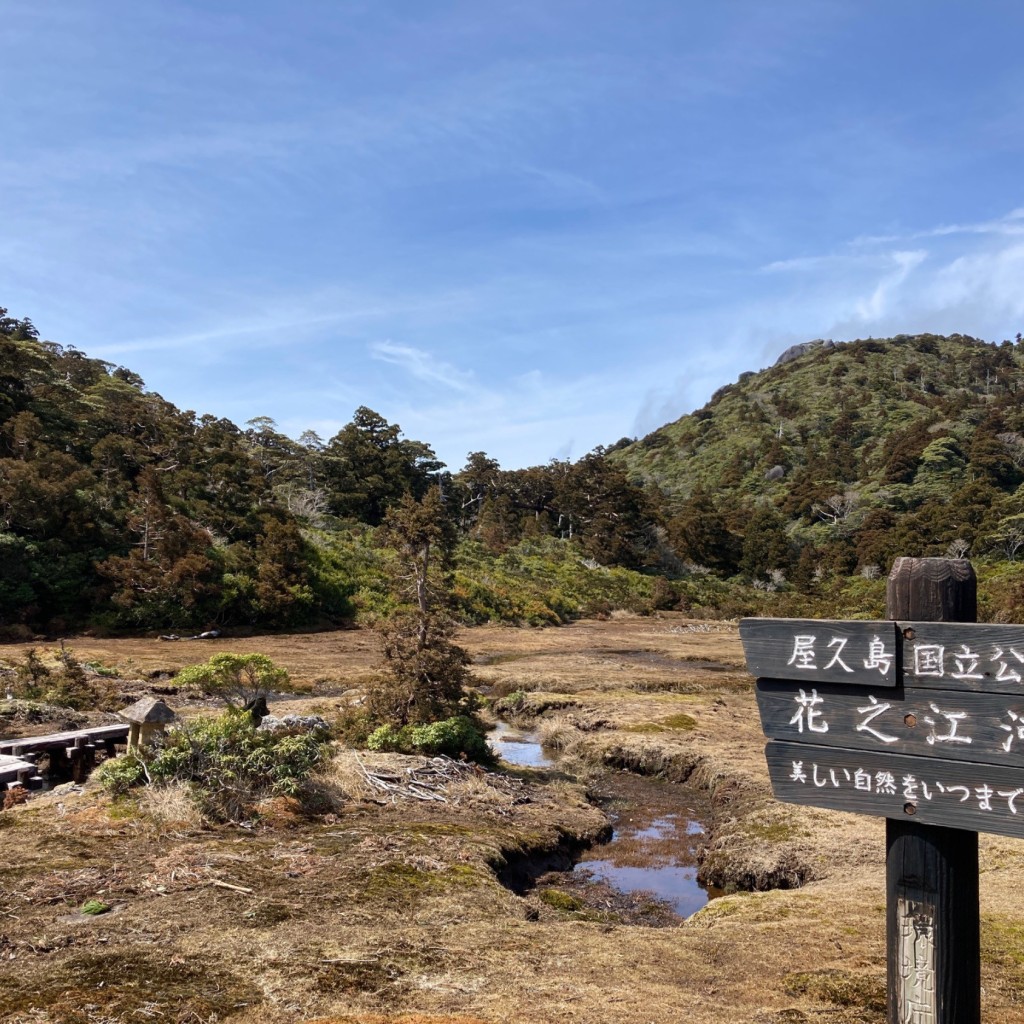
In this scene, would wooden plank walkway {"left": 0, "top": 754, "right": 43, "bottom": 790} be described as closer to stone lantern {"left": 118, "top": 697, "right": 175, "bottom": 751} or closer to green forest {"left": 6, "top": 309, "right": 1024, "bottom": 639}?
stone lantern {"left": 118, "top": 697, "right": 175, "bottom": 751}

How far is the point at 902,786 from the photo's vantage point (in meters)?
3.19

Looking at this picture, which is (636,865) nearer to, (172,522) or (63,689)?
(63,689)

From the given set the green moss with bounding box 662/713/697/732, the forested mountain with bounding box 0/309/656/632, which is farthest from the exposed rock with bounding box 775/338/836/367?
the green moss with bounding box 662/713/697/732

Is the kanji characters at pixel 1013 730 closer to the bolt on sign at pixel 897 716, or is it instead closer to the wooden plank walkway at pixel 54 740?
the bolt on sign at pixel 897 716

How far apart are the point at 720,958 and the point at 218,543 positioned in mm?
36081

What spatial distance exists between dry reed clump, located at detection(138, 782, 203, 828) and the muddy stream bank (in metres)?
3.85

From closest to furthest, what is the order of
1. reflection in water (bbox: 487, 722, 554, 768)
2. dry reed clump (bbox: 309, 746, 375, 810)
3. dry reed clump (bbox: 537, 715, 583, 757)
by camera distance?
dry reed clump (bbox: 309, 746, 375, 810), reflection in water (bbox: 487, 722, 554, 768), dry reed clump (bbox: 537, 715, 583, 757)

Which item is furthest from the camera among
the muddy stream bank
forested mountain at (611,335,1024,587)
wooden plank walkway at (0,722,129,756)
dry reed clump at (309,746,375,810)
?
forested mountain at (611,335,1024,587)

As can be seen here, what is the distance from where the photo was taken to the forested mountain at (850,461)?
55.8 metres

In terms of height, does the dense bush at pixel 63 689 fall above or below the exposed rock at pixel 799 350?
Answer: below

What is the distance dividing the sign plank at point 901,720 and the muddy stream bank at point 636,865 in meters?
5.66

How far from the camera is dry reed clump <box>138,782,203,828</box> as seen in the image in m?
9.30

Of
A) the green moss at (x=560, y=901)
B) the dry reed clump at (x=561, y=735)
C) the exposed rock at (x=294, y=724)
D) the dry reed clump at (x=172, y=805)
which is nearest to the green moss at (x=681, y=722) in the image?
the dry reed clump at (x=561, y=735)

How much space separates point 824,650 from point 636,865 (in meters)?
8.25
